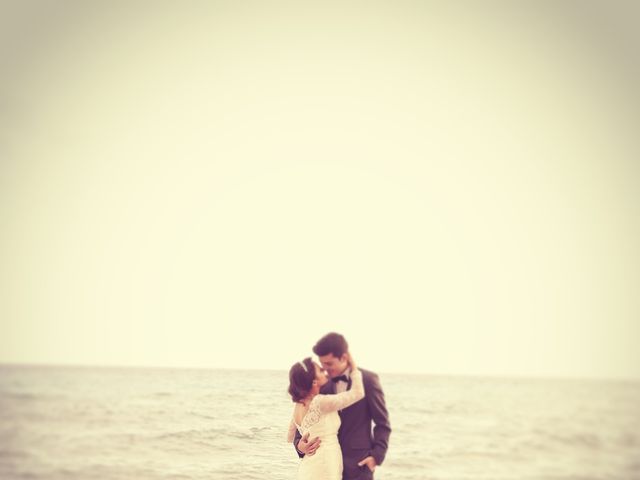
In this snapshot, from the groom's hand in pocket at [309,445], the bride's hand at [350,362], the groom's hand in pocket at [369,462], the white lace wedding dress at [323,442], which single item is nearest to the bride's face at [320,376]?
the white lace wedding dress at [323,442]

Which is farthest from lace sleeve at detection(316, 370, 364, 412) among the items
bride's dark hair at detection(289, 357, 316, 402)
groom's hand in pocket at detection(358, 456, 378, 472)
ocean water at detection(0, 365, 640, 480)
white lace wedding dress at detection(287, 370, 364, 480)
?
ocean water at detection(0, 365, 640, 480)

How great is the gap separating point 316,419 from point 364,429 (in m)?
0.39

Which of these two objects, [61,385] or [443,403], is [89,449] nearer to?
[443,403]

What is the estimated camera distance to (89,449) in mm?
17984

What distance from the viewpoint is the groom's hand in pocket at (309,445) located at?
4.44 meters

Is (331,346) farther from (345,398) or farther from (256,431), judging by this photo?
(256,431)

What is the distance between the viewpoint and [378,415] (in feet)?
14.3

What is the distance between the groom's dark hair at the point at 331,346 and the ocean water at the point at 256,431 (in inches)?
233

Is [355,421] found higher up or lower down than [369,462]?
higher up

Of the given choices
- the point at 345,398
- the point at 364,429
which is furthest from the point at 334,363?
the point at 364,429

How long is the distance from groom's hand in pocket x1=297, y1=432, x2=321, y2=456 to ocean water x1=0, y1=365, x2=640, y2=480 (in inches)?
211

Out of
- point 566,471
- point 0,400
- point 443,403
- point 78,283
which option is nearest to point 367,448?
point 566,471

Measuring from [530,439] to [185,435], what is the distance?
1418cm

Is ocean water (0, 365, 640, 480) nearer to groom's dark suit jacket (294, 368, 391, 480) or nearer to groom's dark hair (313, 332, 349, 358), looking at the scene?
groom's dark suit jacket (294, 368, 391, 480)
